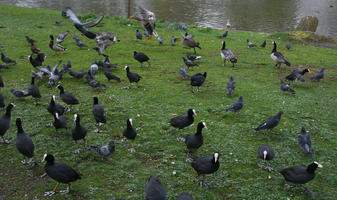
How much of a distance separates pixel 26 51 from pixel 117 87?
29.5 ft

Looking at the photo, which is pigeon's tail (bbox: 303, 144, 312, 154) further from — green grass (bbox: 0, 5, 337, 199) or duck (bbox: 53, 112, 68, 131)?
duck (bbox: 53, 112, 68, 131)

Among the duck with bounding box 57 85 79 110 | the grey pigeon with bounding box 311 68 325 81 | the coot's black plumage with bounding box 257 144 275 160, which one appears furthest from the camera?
the grey pigeon with bounding box 311 68 325 81

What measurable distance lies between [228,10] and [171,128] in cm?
4109

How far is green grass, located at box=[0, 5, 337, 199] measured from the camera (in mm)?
7047

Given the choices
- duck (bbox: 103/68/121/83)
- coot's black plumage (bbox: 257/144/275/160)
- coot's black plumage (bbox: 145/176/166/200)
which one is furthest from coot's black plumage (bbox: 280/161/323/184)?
duck (bbox: 103/68/121/83)

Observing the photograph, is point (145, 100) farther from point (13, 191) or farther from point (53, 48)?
point (53, 48)

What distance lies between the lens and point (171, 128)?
32.3ft

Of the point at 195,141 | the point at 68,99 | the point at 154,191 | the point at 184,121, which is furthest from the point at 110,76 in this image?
the point at 154,191

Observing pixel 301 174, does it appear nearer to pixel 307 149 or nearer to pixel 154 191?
pixel 307 149

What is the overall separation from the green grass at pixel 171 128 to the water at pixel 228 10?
20.2m

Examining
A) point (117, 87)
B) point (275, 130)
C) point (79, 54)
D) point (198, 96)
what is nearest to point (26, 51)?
point (79, 54)

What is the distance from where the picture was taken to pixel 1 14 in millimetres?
28281

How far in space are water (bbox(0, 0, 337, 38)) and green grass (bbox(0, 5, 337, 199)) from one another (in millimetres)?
20165

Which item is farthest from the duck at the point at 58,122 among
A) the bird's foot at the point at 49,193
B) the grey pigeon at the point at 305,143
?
the grey pigeon at the point at 305,143
